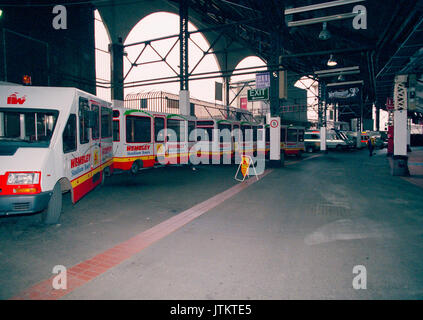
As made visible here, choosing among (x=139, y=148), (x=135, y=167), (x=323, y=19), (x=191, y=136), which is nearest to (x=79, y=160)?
(x=139, y=148)

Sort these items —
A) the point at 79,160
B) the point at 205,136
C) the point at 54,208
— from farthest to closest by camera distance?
the point at 205,136, the point at 79,160, the point at 54,208

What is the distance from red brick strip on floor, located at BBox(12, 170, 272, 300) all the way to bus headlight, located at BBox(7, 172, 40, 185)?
199 centimetres

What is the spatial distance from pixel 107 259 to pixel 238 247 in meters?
2.11

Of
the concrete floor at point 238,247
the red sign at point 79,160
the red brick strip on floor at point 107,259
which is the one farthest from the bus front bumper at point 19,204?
the red brick strip on floor at point 107,259

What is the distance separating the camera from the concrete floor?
3646 mm

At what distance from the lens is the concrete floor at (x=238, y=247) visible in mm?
3646

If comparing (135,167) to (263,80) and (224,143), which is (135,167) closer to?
(224,143)

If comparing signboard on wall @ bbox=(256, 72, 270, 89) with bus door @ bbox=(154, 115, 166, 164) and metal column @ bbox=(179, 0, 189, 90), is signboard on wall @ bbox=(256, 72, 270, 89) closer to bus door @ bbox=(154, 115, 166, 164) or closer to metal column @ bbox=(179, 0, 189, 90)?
metal column @ bbox=(179, 0, 189, 90)

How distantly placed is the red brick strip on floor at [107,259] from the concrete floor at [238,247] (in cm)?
13

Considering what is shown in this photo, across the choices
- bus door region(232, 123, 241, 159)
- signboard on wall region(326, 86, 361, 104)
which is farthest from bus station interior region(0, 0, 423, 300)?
signboard on wall region(326, 86, 361, 104)

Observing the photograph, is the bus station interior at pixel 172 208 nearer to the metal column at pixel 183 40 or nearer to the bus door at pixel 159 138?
the bus door at pixel 159 138

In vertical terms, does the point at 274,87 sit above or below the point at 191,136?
above

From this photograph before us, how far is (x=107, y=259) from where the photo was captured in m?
4.49
